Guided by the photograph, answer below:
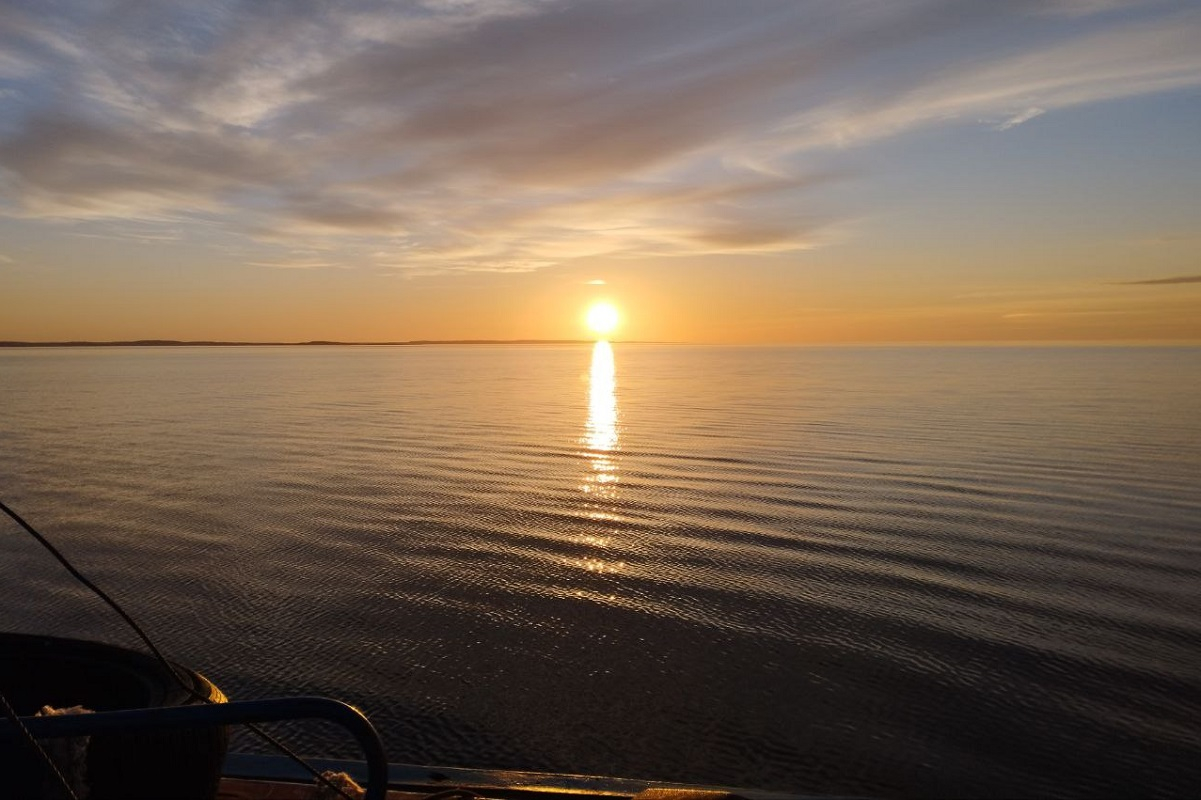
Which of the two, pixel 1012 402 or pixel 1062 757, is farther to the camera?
pixel 1012 402

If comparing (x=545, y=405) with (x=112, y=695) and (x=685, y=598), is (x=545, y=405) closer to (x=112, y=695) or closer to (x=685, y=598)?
(x=685, y=598)

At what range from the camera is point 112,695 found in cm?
545

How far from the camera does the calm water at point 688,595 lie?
7215 mm

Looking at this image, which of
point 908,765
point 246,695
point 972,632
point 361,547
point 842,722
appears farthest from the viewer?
point 361,547

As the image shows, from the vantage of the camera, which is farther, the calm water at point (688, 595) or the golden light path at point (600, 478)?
the golden light path at point (600, 478)

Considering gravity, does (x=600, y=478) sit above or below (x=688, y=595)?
above

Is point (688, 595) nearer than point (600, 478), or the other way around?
point (688, 595)

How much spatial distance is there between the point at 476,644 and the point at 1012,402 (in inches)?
1585

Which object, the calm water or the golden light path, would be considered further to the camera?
the golden light path

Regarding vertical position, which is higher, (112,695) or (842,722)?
(112,695)

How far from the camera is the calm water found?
7215mm

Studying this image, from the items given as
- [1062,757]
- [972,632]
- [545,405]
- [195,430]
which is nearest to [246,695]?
[1062,757]

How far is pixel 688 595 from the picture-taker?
36.8 feet

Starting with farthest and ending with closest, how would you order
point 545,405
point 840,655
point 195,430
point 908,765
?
point 545,405, point 195,430, point 840,655, point 908,765
